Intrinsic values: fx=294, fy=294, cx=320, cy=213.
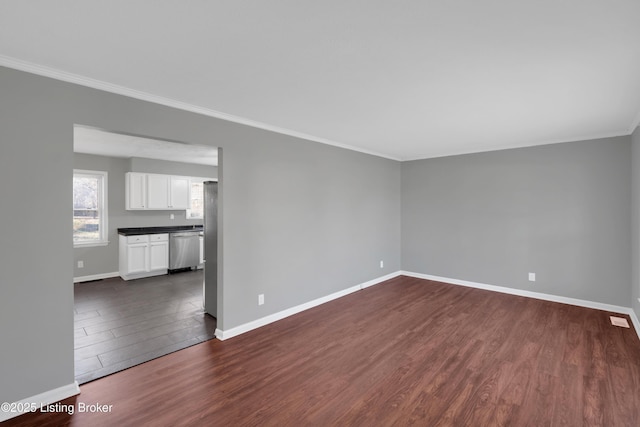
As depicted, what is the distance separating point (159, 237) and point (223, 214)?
3.78m

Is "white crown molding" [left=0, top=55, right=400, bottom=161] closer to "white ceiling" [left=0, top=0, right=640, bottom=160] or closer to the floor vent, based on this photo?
"white ceiling" [left=0, top=0, right=640, bottom=160]

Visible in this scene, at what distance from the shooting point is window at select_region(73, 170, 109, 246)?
5.78 metres

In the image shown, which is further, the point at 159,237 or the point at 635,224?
the point at 159,237

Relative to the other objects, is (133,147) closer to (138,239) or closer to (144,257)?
(138,239)

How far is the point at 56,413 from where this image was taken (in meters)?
2.09

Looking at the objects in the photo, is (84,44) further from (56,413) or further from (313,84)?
(56,413)

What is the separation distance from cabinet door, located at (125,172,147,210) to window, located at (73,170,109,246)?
1.39ft

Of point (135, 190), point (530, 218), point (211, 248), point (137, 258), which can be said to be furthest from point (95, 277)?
point (530, 218)

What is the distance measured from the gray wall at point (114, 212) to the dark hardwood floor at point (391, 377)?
4.21 m

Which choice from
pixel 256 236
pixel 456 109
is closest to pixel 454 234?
pixel 456 109

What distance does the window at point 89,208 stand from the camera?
578 centimetres

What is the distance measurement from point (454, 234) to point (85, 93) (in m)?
5.54

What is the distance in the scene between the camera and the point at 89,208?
5.89 metres

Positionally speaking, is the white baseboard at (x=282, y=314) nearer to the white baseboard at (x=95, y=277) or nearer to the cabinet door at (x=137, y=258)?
the cabinet door at (x=137, y=258)
